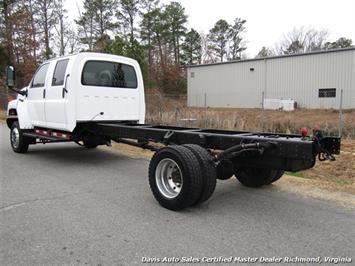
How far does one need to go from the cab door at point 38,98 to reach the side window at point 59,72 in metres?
0.48

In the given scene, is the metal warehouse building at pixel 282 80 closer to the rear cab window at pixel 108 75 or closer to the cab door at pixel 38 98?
the rear cab window at pixel 108 75

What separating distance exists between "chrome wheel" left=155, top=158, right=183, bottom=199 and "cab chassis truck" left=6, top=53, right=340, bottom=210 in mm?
14

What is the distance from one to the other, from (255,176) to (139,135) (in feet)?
7.44

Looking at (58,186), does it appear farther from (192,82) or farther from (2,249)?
(192,82)

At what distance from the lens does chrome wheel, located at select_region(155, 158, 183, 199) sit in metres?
4.93

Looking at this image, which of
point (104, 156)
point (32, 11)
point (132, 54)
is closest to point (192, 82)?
point (132, 54)

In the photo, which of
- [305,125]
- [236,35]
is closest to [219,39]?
[236,35]

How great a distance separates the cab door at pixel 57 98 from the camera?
7496 mm

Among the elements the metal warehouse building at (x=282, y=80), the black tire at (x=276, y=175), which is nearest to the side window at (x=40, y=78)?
the black tire at (x=276, y=175)

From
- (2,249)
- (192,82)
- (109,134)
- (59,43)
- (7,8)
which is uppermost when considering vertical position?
(7,8)

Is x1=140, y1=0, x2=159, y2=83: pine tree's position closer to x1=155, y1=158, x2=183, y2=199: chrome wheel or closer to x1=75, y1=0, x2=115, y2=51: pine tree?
x1=75, y1=0, x2=115, y2=51: pine tree

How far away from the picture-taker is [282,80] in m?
29.9

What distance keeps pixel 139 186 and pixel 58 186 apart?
4.73ft

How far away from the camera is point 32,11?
4203cm
